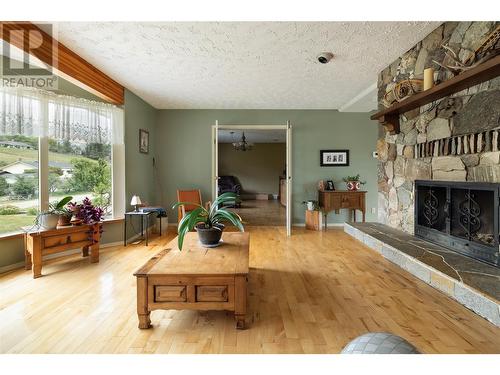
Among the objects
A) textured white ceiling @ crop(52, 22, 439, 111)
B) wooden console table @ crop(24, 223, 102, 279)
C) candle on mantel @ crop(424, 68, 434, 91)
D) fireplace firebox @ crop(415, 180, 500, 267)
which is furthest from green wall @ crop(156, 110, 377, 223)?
candle on mantel @ crop(424, 68, 434, 91)

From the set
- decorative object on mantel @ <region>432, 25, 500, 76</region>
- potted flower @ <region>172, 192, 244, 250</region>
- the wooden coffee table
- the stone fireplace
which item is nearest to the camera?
the wooden coffee table

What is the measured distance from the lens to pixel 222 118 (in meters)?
5.57

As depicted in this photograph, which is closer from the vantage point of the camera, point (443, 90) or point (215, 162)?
point (443, 90)

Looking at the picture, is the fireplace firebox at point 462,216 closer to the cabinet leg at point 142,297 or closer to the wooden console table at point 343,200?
the wooden console table at point 343,200

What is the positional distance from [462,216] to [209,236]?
2.20 m

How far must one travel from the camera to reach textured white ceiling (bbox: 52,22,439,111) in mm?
2551

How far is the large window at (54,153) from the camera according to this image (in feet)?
9.90

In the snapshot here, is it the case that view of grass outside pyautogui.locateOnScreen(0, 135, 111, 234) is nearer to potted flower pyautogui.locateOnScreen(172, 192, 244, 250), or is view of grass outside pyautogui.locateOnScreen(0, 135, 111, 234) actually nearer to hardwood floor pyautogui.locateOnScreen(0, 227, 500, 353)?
hardwood floor pyautogui.locateOnScreen(0, 227, 500, 353)

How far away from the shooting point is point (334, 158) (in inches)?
221

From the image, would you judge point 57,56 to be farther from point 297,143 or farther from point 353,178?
point 353,178

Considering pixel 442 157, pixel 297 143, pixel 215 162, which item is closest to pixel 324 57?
pixel 442 157

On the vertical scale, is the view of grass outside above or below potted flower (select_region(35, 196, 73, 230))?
above

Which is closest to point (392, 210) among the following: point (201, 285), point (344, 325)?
point (344, 325)

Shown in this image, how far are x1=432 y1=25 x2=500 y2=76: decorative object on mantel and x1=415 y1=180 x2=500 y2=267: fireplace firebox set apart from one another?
91 cm
